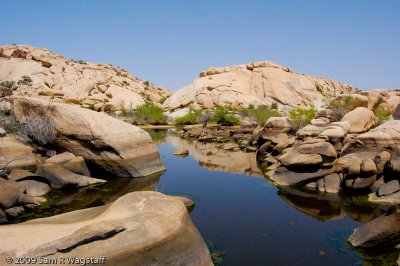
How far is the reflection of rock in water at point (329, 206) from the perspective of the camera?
1254 cm

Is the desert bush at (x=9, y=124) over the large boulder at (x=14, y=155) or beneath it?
over

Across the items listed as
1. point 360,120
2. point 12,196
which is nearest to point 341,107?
point 360,120

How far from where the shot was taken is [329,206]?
44.3 ft

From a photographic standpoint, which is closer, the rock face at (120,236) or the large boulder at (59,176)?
the rock face at (120,236)

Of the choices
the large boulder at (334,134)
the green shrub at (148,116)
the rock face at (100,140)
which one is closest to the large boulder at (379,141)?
the large boulder at (334,134)

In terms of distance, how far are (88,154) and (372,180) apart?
1307 centimetres

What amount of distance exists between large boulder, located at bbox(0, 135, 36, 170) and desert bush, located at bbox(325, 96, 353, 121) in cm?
2526

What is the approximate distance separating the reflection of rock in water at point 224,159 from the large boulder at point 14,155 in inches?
398

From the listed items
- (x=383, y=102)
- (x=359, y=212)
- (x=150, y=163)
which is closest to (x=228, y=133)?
(x=383, y=102)

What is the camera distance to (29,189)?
45.6 feet

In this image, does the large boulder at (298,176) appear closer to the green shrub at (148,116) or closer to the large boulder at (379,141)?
the large boulder at (379,141)

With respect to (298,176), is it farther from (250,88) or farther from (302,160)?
(250,88)

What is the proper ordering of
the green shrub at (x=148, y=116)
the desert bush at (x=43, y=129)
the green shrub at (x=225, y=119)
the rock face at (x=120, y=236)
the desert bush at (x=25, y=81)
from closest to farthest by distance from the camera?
the rock face at (x=120, y=236)
the desert bush at (x=43, y=129)
the green shrub at (x=225, y=119)
the green shrub at (x=148, y=116)
the desert bush at (x=25, y=81)

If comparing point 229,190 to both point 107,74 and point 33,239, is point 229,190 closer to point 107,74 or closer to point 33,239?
point 33,239
